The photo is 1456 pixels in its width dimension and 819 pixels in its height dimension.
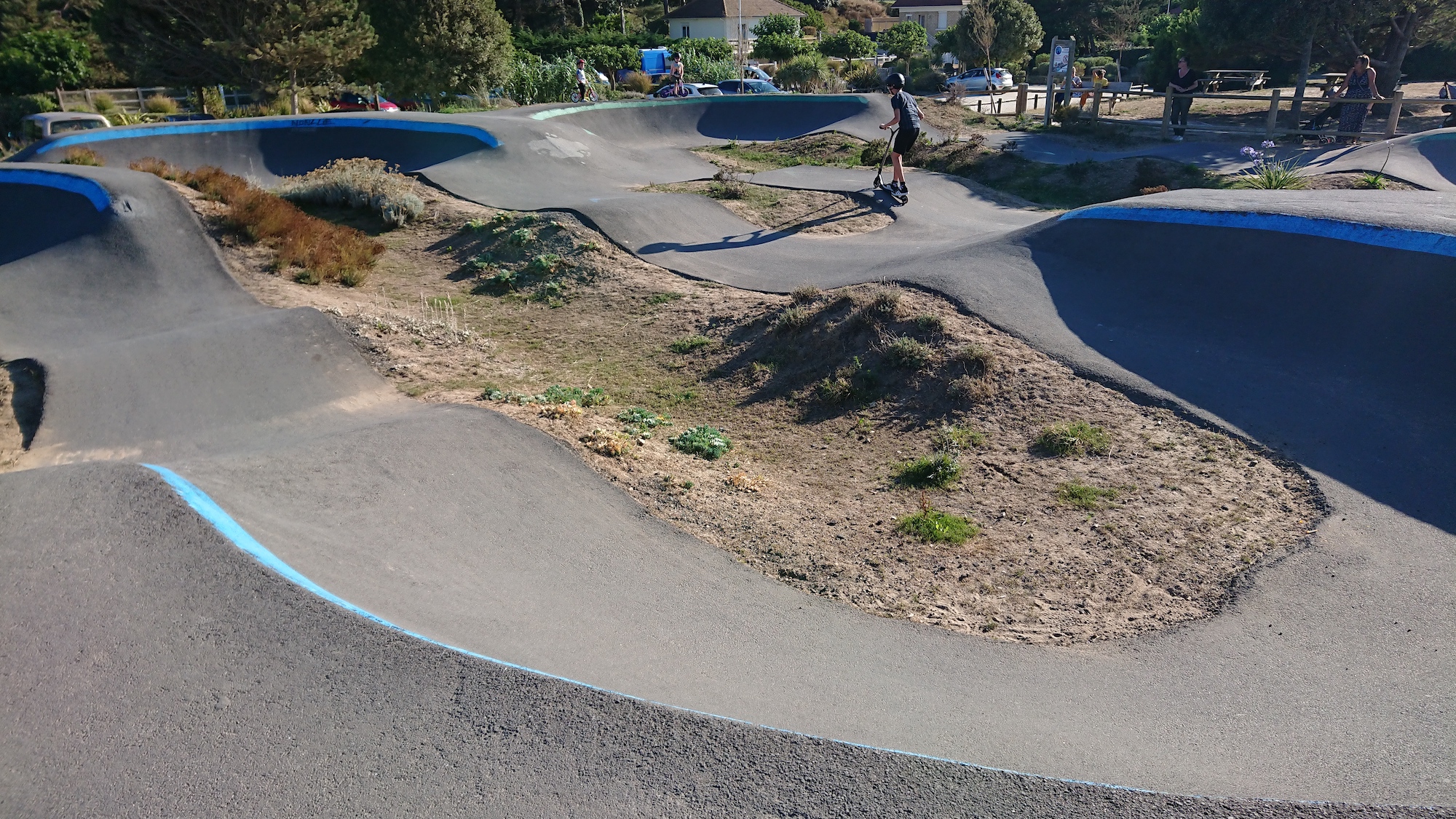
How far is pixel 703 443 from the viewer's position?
764 centimetres

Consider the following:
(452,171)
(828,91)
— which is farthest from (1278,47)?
(452,171)

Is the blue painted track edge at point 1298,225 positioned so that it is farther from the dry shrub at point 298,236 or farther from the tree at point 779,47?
the tree at point 779,47

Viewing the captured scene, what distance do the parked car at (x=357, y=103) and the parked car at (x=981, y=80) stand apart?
2497 centimetres

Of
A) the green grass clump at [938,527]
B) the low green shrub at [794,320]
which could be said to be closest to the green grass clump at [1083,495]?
the green grass clump at [938,527]

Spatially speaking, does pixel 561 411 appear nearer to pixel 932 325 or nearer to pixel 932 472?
pixel 932 472

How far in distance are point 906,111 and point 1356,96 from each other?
11.7 m

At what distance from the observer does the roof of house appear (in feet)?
224

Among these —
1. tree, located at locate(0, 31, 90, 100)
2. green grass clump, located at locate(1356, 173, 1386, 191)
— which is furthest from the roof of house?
green grass clump, located at locate(1356, 173, 1386, 191)

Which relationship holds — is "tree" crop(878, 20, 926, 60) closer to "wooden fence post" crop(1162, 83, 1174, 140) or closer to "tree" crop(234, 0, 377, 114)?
"wooden fence post" crop(1162, 83, 1174, 140)

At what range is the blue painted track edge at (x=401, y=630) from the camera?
3.38 m

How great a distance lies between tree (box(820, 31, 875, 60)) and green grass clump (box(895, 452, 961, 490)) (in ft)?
155

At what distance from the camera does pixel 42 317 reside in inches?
419

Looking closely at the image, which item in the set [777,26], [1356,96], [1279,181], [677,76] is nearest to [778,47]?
[777,26]

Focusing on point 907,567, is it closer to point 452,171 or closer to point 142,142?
point 452,171
